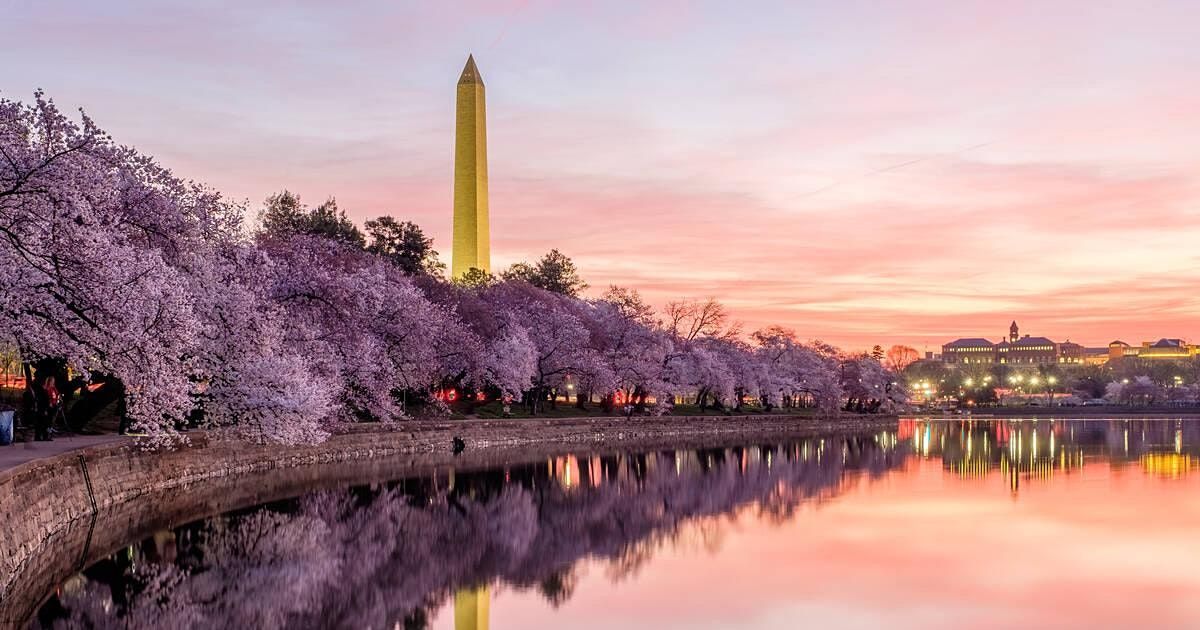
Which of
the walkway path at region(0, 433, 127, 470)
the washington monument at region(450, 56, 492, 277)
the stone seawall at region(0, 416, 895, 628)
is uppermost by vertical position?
the washington monument at region(450, 56, 492, 277)

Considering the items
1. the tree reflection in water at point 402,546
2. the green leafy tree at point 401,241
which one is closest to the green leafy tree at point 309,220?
A: the green leafy tree at point 401,241

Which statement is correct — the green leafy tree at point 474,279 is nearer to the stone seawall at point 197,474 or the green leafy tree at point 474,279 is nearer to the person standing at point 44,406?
the stone seawall at point 197,474

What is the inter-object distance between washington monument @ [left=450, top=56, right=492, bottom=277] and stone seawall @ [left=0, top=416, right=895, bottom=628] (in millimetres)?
23641

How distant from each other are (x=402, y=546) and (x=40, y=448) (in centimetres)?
1047

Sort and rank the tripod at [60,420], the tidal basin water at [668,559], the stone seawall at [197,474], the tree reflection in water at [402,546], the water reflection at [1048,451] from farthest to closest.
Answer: the water reflection at [1048,451] < the tripod at [60,420] < the stone seawall at [197,474] < the tidal basin water at [668,559] < the tree reflection in water at [402,546]

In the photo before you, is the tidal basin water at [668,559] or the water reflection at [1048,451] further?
the water reflection at [1048,451]

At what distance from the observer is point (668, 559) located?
29641 mm

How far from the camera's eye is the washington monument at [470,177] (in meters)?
95.6

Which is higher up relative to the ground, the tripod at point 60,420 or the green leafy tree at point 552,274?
the green leafy tree at point 552,274

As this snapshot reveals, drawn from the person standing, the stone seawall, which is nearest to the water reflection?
the stone seawall

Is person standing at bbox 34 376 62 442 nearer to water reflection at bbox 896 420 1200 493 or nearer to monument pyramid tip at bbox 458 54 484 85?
water reflection at bbox 896 420 1200 493

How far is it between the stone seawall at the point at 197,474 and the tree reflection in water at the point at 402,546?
0.89 m

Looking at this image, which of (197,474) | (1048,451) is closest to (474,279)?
(1048,451)

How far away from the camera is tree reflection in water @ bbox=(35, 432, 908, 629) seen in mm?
22281
